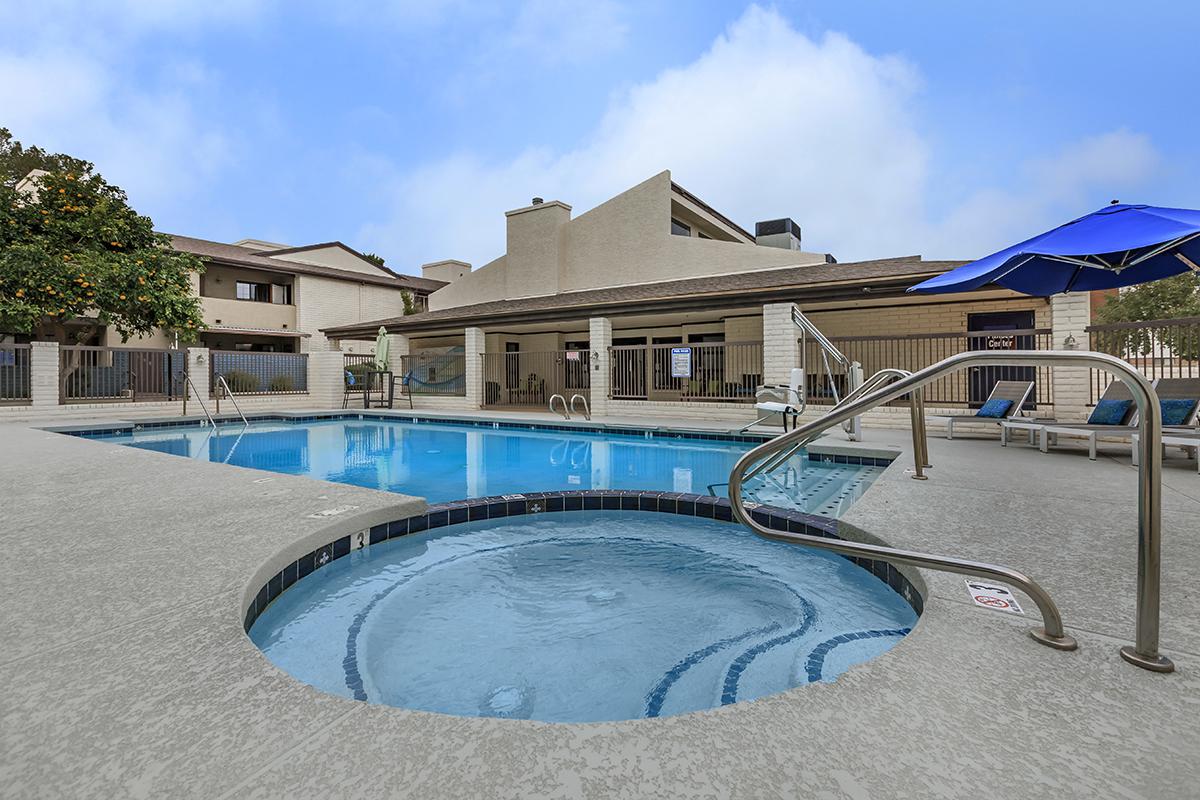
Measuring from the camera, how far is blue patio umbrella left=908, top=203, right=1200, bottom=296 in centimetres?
468

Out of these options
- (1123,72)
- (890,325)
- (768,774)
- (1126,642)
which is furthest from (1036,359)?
(1123,72)

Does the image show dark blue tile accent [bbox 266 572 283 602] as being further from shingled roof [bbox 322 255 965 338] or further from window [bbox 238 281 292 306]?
window [bbox 238 281 292 306]

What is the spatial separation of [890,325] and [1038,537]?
1360 centimetres

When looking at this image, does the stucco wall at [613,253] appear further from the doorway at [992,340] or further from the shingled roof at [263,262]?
the shingled roof at [263,262]

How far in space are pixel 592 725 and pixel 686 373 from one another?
13356 millimetres

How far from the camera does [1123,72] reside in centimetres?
3506

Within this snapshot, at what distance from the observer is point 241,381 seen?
19.0 metres

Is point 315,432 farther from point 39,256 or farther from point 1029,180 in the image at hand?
point 1029,180

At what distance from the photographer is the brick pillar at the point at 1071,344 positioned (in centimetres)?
956

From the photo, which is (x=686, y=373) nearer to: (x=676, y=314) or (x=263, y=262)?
(x=676, y=314)

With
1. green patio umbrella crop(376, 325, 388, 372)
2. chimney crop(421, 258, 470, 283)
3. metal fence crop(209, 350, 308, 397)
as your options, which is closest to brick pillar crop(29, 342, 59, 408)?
metal fence crop(209, 350, 308, 397)

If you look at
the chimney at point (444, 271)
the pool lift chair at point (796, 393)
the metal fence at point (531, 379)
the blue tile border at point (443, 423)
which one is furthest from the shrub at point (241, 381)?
the pool lift chair at point (796, 393)

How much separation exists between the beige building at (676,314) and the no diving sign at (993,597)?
844cm

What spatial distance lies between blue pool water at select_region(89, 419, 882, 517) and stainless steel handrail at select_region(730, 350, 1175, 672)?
3456 mm
